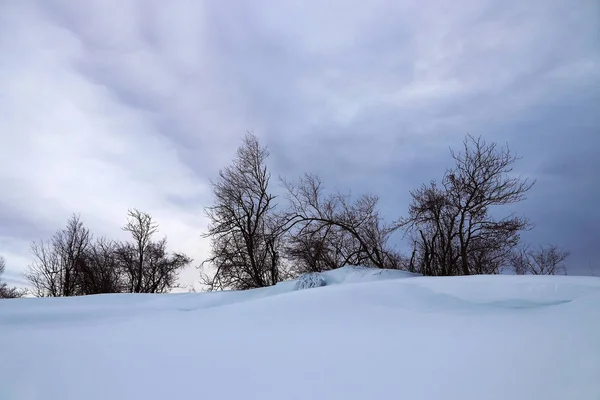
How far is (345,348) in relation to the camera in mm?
1694

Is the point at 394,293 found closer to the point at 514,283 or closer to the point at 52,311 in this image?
the point at 514,283

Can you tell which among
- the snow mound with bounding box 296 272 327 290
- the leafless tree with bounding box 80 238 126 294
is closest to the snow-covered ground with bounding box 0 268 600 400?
the snow mound with bounding box 296 272 327 290

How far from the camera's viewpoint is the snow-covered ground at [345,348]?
4.48ft

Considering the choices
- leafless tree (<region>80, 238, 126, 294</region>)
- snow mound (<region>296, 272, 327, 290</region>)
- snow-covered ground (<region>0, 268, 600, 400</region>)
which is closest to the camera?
snow-covered ground (<region>0, 268, 600, 400</region>)

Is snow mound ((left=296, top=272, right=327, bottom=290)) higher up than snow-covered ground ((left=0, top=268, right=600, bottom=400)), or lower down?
higher up

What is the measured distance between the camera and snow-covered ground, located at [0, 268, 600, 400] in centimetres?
136

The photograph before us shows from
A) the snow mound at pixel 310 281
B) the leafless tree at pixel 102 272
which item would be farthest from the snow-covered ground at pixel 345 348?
the leafless tree at pixel 102 272

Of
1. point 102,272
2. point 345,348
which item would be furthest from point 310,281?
point 102,272

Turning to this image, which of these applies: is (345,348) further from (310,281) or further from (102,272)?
(102,272)

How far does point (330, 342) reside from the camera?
177 cm

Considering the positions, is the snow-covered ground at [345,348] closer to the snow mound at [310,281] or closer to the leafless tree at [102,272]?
the snow mound at [310,281]

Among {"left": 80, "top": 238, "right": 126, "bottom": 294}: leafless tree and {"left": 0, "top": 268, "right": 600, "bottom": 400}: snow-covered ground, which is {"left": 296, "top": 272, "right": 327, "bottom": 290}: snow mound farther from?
{"left": 80, "top": 238, "right": 126, "bottom": 294}: leafless tree

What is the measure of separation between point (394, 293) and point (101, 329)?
175 cm

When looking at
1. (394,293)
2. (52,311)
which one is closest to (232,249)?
(52,311)
